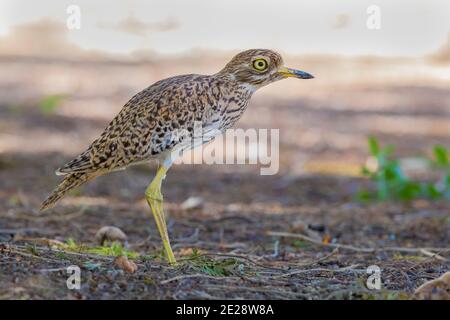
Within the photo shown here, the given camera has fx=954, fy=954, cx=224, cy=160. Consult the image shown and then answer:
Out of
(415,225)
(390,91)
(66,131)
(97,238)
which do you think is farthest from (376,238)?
(390,91)

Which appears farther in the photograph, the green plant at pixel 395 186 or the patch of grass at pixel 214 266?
the green plant at pixel 395 186

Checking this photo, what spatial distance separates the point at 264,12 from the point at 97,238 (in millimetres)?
11051

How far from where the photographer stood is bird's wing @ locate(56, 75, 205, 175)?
219 inches

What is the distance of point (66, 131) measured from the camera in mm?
11242

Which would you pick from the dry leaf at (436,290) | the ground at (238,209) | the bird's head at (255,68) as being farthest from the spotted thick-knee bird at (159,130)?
the dry leaf at (436,290)

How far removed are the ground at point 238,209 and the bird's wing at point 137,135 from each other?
531mm

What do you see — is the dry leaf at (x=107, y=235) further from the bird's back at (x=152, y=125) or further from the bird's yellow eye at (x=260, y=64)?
the bird's yellow eye at (x=260, y=64)

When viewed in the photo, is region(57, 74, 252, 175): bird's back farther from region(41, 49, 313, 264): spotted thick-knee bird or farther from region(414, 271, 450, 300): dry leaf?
region(414, 271, 450, 300): dry leaf

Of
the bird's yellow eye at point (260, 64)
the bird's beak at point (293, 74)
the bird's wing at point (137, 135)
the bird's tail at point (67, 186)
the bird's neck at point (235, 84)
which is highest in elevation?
the bird's yellow eye at point (260, 64)

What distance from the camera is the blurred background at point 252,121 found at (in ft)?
23.3

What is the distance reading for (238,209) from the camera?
812 cm

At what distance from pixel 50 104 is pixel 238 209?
430 cm

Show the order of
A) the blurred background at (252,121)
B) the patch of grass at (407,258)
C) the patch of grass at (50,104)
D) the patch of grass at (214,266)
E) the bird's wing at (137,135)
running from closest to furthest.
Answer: the patch of grass at (214,266), the bird's wing at (137,135), the patch of grass at (407,258), the blurred background at (252,121), the patch of grass at (50,104)

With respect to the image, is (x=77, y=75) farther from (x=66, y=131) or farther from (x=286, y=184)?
(x=286, y=184)
